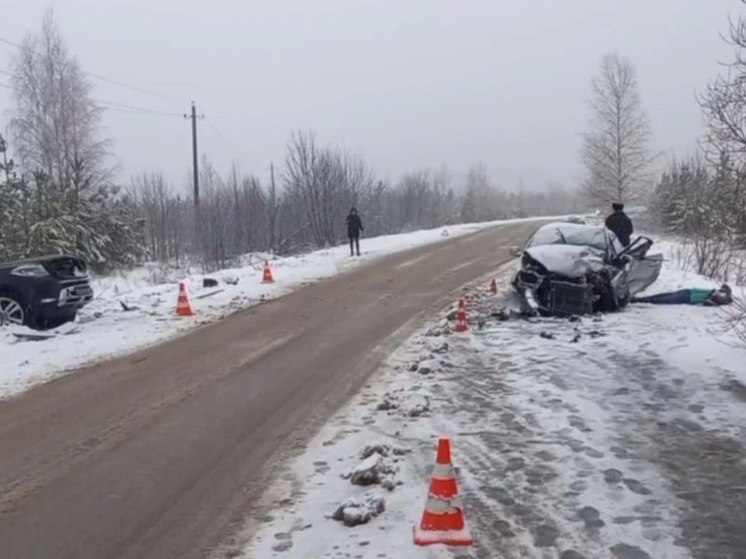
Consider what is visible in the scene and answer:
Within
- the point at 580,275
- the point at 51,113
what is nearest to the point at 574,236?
the point at 580,275

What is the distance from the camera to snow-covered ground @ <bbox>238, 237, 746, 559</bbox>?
14.5 ft

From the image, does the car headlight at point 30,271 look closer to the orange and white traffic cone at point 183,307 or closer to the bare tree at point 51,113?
the orange and white traffic cone at point 183,307

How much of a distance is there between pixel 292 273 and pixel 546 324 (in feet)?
34.7

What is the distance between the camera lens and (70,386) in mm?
8617

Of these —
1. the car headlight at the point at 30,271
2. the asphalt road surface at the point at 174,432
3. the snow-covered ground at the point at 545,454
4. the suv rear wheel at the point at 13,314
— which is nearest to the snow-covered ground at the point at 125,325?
the suv rear wheel at the point at 13,314

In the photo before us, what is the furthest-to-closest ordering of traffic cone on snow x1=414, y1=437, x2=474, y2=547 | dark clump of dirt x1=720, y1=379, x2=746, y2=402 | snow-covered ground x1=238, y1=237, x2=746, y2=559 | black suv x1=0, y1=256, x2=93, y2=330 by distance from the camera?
black suv x1=0, y1=256, x2=93, y2=330 < dark clump of dirt x1=720, y1=379, x2=746, y2=402 < snow-covered ground x1=238, y1=237, x2=746, y2=559 < traffic cone on snow x1=414, y1=437, x2=474, y2=547

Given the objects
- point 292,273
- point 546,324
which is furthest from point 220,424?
point 292,273

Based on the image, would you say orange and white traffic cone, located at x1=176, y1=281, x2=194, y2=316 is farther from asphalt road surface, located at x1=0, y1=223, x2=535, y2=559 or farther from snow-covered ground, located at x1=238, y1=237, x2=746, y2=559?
snow-covered ground, located at x1=238, y1=237, x2=746, y2=559

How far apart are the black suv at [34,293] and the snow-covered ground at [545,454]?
6013 mm

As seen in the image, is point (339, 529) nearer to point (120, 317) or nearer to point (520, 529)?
point (520, 529)

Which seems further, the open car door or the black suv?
the open car door

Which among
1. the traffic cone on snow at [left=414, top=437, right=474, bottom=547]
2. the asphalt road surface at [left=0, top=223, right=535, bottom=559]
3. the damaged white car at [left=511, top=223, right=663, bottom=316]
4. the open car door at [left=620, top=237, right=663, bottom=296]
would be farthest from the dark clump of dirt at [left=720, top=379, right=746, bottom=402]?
the open car door at [left=620, top=237, right=663, bottom=296]

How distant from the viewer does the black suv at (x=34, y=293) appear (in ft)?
39.6

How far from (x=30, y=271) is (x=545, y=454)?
9.41 meters
